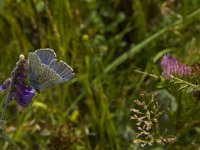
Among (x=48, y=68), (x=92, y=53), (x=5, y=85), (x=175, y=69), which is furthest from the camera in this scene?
(x=92, y=53)

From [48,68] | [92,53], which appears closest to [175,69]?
[48,68]

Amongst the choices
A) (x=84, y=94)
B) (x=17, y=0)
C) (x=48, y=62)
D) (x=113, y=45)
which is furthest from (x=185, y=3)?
(x=48, y=62)

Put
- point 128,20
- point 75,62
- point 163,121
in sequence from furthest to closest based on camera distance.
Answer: point 128,20, point 75,62, point 163,121

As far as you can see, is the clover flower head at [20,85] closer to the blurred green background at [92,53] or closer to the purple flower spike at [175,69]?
the purple flower spike at [175,69]

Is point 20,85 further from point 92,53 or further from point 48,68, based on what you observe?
point 92,53

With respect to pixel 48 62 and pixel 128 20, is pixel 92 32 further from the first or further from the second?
pixel 48 62

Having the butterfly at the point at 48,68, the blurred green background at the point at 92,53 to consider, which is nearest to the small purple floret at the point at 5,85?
the butterfly at the point at 48,68

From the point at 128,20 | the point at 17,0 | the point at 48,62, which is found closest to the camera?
the point at 48,62
